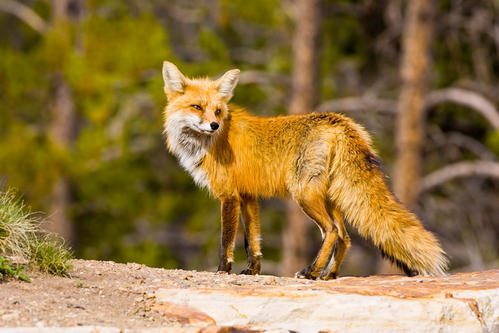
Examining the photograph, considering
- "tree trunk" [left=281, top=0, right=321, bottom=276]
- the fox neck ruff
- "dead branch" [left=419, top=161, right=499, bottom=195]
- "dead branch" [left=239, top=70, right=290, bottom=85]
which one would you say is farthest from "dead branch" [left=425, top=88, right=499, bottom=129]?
the fox neck ruff

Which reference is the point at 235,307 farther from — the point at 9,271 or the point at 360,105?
the point at 360,105

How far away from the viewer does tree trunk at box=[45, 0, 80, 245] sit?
19.4 m

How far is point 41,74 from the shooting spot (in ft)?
66.6

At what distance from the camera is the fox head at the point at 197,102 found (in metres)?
7.10

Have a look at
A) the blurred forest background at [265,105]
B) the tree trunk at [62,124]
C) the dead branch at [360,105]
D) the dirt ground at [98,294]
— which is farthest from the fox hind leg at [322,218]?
the tree trunk at [62,124]

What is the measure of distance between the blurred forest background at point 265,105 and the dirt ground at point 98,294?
368 inches

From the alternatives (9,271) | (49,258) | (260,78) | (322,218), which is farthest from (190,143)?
(260,78)

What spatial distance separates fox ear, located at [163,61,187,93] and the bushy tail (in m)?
1.90

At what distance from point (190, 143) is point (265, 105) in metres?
11.5

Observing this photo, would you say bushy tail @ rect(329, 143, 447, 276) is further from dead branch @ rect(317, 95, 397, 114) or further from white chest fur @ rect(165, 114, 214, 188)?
dead branch @ rect(317, 95, 397, 114)

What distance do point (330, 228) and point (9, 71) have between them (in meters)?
14.9

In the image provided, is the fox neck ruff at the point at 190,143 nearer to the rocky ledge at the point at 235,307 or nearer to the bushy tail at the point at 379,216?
the bushy tail at the point at 379,216

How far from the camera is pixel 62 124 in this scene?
67.5ft

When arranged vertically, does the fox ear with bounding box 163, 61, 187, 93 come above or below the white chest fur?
above
